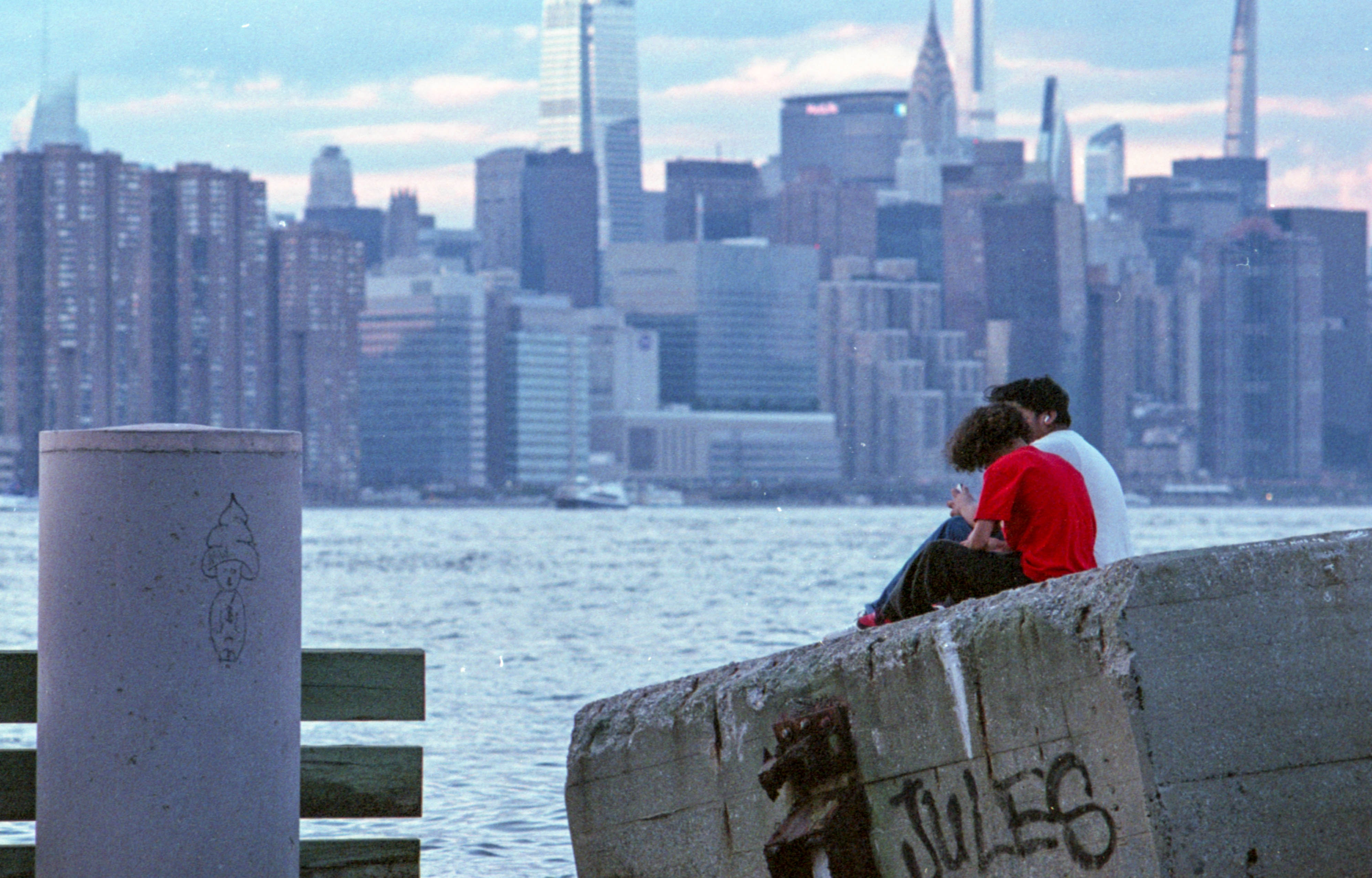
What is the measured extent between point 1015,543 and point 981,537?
110 millimetres

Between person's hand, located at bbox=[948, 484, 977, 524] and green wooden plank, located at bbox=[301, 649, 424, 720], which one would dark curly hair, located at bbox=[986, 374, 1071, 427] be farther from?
green wooden plank, located at bbox=[301, 649, 424, 720]

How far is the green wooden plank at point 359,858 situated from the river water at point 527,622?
129 cm

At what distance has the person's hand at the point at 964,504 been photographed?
6.40 meters

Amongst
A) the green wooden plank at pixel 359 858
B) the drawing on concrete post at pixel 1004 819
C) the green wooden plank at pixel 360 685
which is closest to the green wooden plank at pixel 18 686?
the green wooden plank at pixel 360 685

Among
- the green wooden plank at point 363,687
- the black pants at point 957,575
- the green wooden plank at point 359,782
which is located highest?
the black pants at point 957,575

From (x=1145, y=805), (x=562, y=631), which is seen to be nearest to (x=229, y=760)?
(x=1145, y=805)

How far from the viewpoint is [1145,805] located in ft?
13.8

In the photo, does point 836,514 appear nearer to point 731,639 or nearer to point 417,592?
point 417,592

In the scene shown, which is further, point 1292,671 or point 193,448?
point 193,448

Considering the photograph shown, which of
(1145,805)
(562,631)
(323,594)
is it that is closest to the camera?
(1145,805)

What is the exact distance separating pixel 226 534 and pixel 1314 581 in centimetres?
255

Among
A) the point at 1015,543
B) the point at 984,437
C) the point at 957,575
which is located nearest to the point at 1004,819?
the point at 957,575

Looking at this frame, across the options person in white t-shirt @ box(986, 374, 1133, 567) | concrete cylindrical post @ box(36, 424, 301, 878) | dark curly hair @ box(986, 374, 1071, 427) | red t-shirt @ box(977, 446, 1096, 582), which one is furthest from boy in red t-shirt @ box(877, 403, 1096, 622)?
concrete cylindrical post @ box(36, 424, 301, 878)

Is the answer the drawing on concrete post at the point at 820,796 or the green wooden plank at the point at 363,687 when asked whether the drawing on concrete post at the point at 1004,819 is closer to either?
the drawing on concrete post at the point at 820,796
